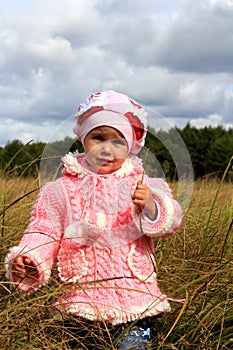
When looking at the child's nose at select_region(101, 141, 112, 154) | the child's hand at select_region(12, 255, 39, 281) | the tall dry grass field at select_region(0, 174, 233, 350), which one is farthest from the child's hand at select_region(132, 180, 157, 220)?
the child's hand at select_region(12, 255, 39, 281)

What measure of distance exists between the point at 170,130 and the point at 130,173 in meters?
0.19

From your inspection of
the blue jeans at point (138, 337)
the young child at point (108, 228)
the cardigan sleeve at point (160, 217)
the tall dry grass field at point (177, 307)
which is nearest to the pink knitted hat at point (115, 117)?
the young child at point (108, 228)

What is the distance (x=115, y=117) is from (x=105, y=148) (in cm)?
9

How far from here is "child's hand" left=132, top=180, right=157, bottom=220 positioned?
170 cm

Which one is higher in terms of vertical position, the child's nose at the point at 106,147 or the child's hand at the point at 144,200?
the child's nose at the point at 106,147

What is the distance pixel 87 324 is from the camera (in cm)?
175

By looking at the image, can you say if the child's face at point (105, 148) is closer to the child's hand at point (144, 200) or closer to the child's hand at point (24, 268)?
the child's hand at point (144, 200)

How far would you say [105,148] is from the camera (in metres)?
1.73

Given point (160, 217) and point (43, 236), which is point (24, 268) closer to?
point (43, 236)

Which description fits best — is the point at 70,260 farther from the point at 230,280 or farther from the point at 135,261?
the point at 230,280

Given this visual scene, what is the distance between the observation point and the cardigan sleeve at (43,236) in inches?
70.2

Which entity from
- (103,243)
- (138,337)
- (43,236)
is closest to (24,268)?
(43,236)

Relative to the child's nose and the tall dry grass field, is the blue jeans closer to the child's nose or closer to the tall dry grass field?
the tall dry grass field

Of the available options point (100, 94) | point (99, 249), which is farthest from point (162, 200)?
point (100, 94)
